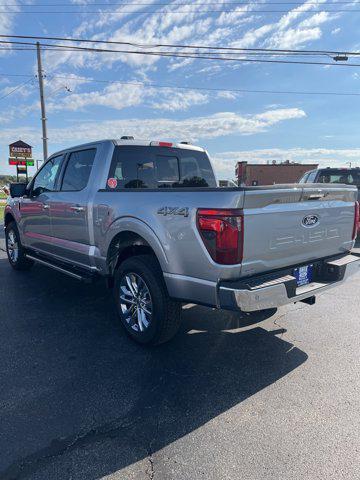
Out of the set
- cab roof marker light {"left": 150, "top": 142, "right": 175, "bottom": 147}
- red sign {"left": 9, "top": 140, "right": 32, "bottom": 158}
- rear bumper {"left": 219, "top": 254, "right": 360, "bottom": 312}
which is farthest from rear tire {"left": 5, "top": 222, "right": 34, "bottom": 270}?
red sign {"left": 9, "top": 140, "right": 32, "bottom": 158}

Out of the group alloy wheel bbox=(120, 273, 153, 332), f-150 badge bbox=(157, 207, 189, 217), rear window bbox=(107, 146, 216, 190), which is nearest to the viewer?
f-150 badge bbox=(157, 207, 189, 217)

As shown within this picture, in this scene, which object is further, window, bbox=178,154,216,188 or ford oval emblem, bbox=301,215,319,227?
window, bbox=178,154,216,188

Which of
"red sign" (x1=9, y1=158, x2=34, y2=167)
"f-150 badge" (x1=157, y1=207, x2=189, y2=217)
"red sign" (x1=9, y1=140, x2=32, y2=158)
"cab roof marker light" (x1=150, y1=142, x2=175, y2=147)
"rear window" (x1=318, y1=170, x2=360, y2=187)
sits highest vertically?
"red sign" (x1=9, y1=140, x2=32, y2=158)

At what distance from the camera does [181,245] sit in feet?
10.4

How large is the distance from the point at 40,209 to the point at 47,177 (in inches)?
19.7

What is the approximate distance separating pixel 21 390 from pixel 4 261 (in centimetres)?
564

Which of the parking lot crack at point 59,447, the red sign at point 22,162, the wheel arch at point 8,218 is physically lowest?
the parking lot crack at point 59,447

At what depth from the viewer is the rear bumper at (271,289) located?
9.51ft

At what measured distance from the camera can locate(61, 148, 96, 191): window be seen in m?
4.66

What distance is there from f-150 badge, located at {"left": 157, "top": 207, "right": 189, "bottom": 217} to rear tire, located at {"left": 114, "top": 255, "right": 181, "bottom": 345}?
58 cm

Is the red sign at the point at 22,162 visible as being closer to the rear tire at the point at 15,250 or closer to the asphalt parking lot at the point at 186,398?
the rear tire at the point at 15,250

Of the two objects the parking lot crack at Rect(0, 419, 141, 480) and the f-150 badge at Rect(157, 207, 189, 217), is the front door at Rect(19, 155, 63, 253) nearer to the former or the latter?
the f-150 badge at Rect(157, 207, 189, 217)

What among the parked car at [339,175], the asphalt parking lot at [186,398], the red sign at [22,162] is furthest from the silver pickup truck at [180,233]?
the red sign at [22,162]

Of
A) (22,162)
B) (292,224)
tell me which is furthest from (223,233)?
(22,162)
